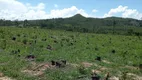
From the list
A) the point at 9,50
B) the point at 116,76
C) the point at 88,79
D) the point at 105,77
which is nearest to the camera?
the point at 88,79

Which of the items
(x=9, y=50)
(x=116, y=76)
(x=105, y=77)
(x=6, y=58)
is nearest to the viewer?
(x=105, y=77)

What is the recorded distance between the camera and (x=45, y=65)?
755 inches

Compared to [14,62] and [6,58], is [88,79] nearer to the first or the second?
[14,62]

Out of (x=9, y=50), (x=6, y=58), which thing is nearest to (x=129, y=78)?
(x=6, y=58)

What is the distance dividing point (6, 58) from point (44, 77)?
23.8 ft

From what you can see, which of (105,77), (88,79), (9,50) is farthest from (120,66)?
(9,50)

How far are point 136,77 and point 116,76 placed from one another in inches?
68.1

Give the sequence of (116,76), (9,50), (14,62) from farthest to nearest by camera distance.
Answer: (9,50) → (14,62) → (116,76)

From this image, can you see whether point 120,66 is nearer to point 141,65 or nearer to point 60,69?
point 141,65

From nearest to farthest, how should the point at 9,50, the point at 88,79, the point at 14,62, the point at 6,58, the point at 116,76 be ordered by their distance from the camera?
the point at 88,79 → the point at 116,76 → the point at 14,62 → the point at 6,58 → the point at 9,50

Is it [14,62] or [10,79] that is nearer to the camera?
[10,79]

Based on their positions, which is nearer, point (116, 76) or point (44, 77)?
point (44, 77)

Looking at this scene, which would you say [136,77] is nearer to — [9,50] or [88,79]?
[88,79]

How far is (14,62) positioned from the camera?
68.1 feet
